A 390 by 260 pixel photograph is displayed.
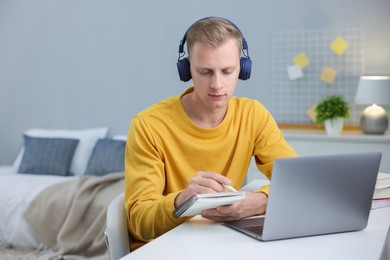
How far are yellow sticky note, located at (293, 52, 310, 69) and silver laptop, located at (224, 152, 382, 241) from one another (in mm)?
2528

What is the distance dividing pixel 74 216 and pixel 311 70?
1.73 meters

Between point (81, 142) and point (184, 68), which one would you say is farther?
point (81, 142)

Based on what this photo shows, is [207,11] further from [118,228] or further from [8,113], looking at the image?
[118,228]

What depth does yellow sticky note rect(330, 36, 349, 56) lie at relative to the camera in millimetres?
3746

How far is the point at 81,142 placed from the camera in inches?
175

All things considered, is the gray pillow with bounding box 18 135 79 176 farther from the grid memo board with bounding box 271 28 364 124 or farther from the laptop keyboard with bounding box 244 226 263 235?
the laptop keyboard with bounding box 244 226 263 235

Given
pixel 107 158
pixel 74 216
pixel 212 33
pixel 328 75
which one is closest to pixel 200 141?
pixel 212 33

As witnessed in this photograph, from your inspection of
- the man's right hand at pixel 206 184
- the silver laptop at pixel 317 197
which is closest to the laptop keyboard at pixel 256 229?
the silver laptop at pixel 317 197

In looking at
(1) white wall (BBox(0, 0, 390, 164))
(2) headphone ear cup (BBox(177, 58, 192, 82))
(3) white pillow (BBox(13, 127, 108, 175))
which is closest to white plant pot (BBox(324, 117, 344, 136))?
(1) white wall (BBox(0, 0, 390, 164))

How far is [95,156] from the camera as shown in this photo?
421cm

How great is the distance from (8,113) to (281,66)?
7.54 ft

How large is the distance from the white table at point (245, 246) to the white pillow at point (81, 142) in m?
3.04

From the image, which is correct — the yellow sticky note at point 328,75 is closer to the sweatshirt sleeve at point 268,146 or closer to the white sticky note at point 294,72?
the white sticky note at point 294,72

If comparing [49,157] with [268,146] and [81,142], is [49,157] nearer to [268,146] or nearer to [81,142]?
[81,142]
